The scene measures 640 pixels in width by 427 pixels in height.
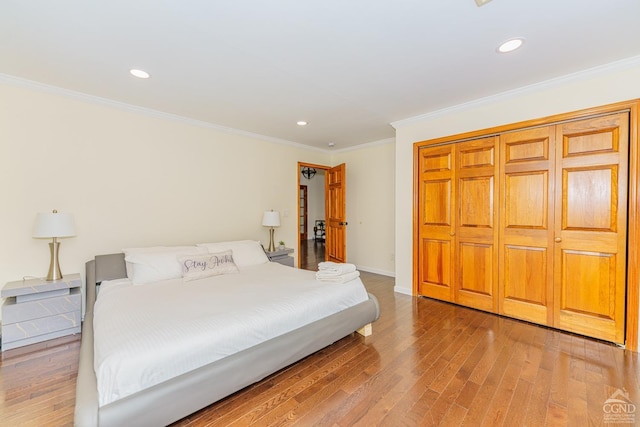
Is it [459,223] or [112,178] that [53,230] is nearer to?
[112,178]

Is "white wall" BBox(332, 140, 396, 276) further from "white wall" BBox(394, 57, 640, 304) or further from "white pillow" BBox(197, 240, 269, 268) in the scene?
"white pillow" BBox(197, 240, 269, 268)

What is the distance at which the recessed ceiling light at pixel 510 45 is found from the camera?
213cm

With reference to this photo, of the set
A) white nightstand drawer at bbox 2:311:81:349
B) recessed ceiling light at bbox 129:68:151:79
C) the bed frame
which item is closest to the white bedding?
the bed frame

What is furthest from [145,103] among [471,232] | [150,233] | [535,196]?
[535,196]

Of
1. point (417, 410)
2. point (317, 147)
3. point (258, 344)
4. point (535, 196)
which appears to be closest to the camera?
point (417, 410)

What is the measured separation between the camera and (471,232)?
11.2 feet

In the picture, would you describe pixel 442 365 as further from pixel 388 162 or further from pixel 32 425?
pixel 388 162

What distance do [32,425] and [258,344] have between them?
1.32m

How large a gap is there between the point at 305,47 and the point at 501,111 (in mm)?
2396

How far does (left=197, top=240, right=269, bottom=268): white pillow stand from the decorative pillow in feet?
0.96

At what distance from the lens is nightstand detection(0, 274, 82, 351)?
244 centimetres

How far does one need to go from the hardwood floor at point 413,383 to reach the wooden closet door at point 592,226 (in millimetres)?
272

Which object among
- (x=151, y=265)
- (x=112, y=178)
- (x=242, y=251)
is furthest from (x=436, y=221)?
(x=112, y=178)

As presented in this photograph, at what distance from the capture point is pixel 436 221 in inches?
147
